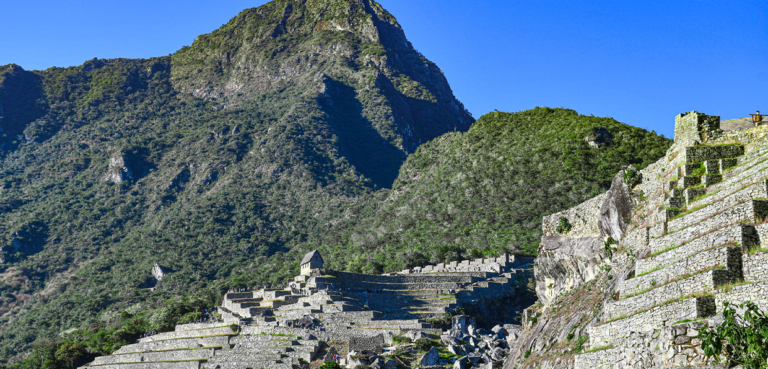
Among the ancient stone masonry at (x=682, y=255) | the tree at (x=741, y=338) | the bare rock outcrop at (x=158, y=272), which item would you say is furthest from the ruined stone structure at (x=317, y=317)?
the bare rock outcrop at (x=158, y=272)

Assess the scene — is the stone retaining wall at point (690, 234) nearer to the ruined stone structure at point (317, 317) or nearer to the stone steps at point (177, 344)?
the ruined stone structure at point (317, 317)

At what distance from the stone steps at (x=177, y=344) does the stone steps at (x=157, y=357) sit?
3.58ft

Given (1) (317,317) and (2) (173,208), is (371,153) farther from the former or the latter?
(1) (317,317)

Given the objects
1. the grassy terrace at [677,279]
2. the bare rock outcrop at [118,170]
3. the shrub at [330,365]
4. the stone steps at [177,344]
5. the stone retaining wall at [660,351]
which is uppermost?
the bare rock outcrop at [118,170]

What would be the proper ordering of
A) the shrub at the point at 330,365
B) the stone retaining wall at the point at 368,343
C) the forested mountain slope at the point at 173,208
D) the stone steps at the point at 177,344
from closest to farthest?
the shrub at the point at 330,365 → the stone retaining wall at the point at 368,343 → the stone steps at the point at 177,344 → the forested mountain slope at the point at 173,208

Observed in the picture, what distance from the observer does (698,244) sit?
20.7 meters

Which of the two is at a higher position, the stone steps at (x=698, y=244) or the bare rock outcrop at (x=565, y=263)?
the bare rock outcrop at (x=565, y=263)

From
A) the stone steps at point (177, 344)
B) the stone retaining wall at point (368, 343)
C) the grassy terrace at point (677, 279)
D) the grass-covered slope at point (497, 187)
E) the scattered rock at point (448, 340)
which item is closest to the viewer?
the grassy terrace at point (677, 279)

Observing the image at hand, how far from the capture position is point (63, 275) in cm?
13250

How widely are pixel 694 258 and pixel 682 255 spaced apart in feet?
2.72

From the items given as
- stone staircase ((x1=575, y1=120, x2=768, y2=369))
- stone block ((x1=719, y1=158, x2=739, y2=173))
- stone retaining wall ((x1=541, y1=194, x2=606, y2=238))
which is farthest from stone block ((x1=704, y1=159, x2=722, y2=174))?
stone retaining wall ((x1=541, y1=194, x2=606, y2=238))

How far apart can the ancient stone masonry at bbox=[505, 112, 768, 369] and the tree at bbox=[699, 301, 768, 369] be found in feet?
2.15

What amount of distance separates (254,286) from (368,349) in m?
47.4

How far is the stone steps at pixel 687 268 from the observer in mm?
18984
